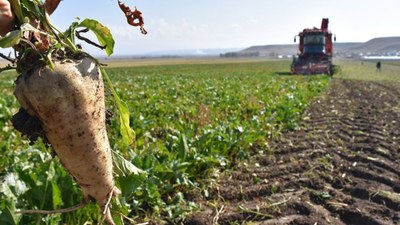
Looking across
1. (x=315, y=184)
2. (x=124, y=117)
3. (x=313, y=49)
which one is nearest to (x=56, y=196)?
(x=124, y=117)

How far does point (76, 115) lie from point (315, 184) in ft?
9.01

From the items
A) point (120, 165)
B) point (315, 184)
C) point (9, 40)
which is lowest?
point (315, 184)

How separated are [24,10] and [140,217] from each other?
1.93 metres

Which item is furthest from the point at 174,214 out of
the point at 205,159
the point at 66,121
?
the point at 66,121

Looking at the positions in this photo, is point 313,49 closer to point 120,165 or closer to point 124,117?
point 120,165

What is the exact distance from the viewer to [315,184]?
364cm

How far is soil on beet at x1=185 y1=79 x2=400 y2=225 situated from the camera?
9.80 feet

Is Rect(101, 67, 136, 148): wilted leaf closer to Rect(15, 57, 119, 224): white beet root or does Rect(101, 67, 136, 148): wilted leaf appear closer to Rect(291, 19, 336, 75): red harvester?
Rect(15, 57, 119, 224): white beet root

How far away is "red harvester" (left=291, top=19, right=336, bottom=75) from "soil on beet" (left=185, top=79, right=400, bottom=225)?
53.4 feet

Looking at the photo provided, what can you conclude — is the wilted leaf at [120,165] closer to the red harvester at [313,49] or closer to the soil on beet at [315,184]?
the soil on beet at [315,184]

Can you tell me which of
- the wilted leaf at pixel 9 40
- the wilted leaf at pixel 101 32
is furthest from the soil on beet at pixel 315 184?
the wilted leaf at pixel 9 40

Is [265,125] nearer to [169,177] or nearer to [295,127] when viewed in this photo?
[295,127]

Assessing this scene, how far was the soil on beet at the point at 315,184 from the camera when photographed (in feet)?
9.80

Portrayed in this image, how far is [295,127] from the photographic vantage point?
636cm
